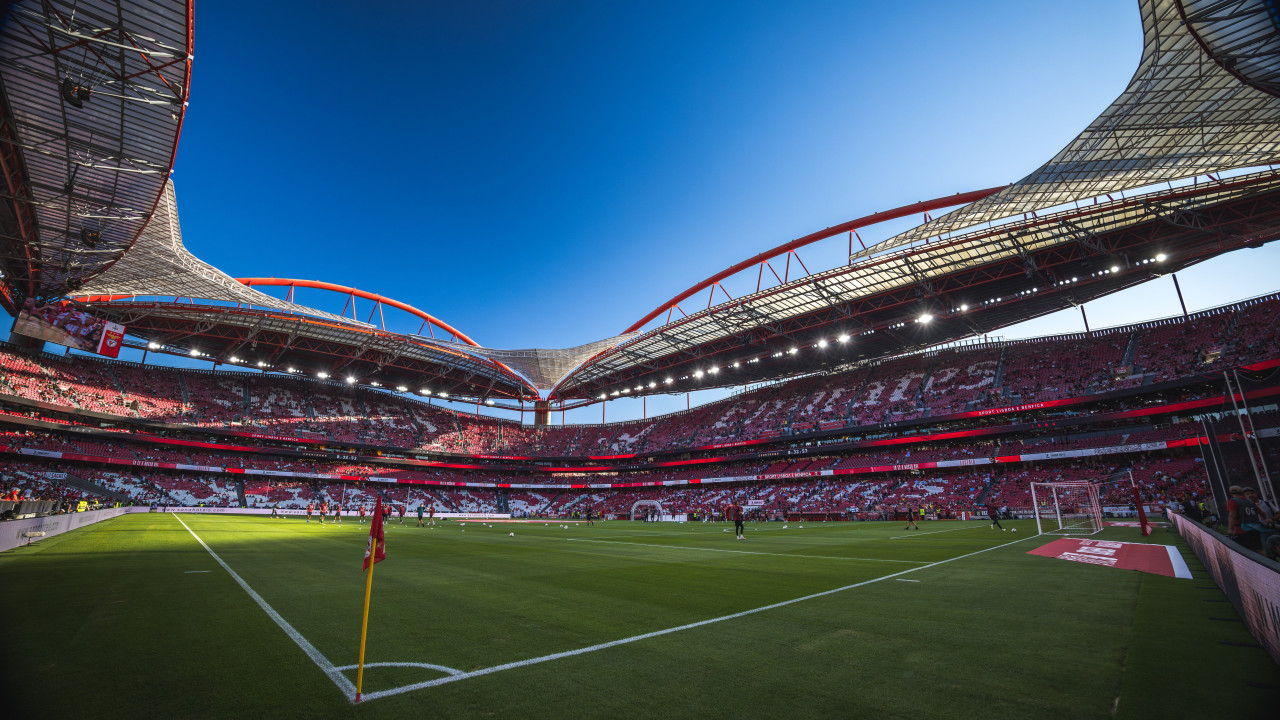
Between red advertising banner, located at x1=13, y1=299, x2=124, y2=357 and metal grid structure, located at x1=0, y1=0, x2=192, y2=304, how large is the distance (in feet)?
20.4

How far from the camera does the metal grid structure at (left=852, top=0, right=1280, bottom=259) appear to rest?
16062 millimetres

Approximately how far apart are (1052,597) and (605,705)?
8378 millimetres

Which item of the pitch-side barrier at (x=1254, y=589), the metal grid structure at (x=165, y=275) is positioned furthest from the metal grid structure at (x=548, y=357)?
the pitch-side barrier at (x=1254, y=589)

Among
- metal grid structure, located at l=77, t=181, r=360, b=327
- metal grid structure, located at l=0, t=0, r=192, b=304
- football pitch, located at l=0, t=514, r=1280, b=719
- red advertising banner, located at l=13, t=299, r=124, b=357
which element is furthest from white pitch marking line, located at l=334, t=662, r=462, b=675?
red advertising banner, located at l=13, t=299, r=124, b=357

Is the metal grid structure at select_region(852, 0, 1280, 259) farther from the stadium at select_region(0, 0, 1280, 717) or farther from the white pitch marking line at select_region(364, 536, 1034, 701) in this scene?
the white pitch marking line at select_region(364, 536, 1034, 701)

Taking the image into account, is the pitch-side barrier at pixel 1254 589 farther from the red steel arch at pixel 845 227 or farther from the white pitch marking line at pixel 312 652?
the red steel arch at pixel 845 227

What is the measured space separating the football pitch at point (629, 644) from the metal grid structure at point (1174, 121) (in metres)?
18.1

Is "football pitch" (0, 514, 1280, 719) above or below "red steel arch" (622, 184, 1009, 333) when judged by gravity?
below

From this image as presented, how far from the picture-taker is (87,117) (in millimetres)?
17484

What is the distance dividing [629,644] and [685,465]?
59130 millimetres

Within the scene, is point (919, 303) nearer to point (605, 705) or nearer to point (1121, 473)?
point (1121, 473)

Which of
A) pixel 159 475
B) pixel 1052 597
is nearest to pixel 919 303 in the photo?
pixel 1052 597

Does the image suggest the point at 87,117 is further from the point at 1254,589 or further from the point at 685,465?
the point at 685,465

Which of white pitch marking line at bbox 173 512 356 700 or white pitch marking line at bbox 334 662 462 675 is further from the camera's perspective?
white pitch marking line at bbox 334 662 462 675
